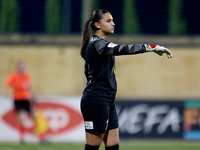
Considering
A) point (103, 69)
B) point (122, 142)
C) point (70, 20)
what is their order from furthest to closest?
point (70, 20) → point (122, 142) → point (103, 69)

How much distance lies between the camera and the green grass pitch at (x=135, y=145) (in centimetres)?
890

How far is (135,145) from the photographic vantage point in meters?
9.46

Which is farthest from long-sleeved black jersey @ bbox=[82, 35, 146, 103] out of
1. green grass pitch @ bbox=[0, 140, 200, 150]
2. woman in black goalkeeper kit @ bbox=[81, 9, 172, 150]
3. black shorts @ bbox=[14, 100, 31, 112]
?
black shorts @ bbox=[14, 100, 31, 112]

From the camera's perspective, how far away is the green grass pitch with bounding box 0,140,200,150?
8.90m

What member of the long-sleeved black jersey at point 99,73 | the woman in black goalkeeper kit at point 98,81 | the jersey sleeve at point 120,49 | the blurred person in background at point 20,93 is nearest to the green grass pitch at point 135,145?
the blurred person in background at point 20,93

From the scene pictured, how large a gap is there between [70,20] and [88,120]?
1051 centimetres

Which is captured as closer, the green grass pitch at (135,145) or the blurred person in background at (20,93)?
the green grass pitch at (135,145)

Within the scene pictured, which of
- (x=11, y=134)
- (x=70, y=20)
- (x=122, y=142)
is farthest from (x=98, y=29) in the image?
(x=70, y=20)

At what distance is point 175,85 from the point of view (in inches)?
593

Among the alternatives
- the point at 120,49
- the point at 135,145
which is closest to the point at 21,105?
the point at 135,145

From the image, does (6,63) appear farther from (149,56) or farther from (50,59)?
(149,56)

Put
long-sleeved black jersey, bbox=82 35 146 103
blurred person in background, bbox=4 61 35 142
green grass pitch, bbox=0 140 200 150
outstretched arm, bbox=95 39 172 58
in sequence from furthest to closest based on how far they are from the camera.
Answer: blurred person in background, bbox=4 61 35 142
green grass pitch, bbox=0 140 200 150
long-sleeved black jersey, bbox=82 35 146 103
outstretched arm, bbox=95 39 172 58

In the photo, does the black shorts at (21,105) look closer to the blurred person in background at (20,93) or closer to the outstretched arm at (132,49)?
the blurred person in background at (20,93)

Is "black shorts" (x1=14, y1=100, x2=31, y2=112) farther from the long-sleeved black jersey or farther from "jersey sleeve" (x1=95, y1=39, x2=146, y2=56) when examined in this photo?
"jersey sleeve" (x1=95, y1=39, x2=146, y2=56)
